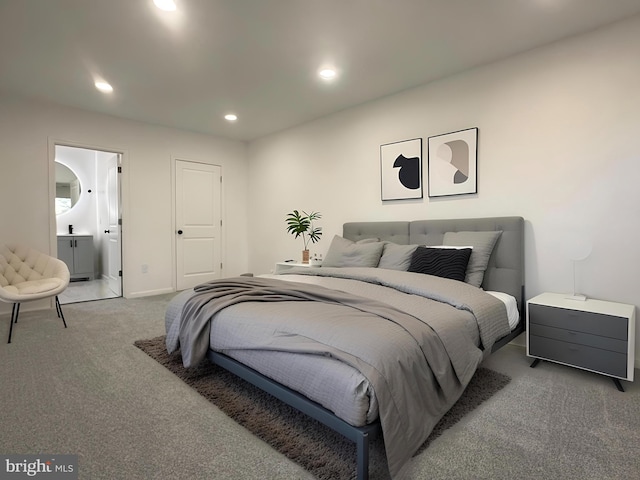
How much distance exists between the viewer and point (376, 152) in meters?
4.09

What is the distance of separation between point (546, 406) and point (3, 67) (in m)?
5.19

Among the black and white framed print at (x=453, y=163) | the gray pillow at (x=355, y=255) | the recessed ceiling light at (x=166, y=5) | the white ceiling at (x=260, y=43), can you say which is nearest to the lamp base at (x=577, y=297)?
the black and white framed print at (x=453, y=163)

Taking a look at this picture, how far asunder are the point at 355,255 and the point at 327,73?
5.99 feet

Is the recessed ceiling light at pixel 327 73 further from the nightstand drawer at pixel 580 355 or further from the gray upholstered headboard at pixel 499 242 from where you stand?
the nightstand drawer at pixel 580 355

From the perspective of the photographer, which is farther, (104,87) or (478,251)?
(104,87)

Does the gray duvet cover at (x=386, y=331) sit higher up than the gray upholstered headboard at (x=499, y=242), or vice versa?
the gray upholstered headboard at (x=499, y=242)

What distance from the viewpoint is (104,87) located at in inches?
144

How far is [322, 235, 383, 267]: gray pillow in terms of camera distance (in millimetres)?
3346

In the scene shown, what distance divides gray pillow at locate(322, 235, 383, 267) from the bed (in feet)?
0.32

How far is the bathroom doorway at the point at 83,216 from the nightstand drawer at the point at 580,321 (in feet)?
19.6

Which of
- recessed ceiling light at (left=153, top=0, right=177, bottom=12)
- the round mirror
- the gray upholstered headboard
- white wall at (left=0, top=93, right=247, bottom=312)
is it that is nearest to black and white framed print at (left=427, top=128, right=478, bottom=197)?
the gray upholstered headboard

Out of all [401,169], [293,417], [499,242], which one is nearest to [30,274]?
[293,417]

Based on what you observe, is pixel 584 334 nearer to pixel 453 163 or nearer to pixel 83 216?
pixel 453 163

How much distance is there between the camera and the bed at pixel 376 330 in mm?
1390
